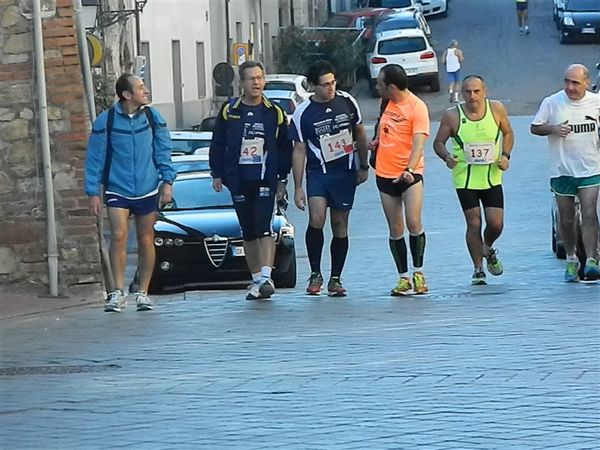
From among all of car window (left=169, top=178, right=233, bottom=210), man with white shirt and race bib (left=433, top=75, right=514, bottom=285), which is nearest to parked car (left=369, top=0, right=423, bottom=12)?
car window (left=169, top=178, right=233, bottom=210)

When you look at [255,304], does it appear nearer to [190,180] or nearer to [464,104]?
[464,104]

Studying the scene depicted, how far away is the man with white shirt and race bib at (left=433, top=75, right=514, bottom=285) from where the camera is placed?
41.7ft

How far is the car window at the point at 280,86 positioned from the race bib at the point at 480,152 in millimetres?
26070

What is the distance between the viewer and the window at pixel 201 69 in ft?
147

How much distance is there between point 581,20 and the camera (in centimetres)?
5400

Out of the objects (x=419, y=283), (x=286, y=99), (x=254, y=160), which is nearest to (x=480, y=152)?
(x=419, y=283)

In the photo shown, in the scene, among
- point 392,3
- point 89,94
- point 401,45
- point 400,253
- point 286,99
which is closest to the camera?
point 400,253

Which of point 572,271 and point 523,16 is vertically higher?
point 523,16

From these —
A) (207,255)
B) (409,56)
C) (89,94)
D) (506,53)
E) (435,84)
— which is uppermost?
(89,94)

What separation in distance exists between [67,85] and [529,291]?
406cm

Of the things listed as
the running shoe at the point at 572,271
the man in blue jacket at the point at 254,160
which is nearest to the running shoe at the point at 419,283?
the man in blue jacket at the point at 254,160

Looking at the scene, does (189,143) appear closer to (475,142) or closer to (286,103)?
(475,142)

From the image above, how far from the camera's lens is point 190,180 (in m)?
17.8

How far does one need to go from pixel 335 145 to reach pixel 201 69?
33407 mm
